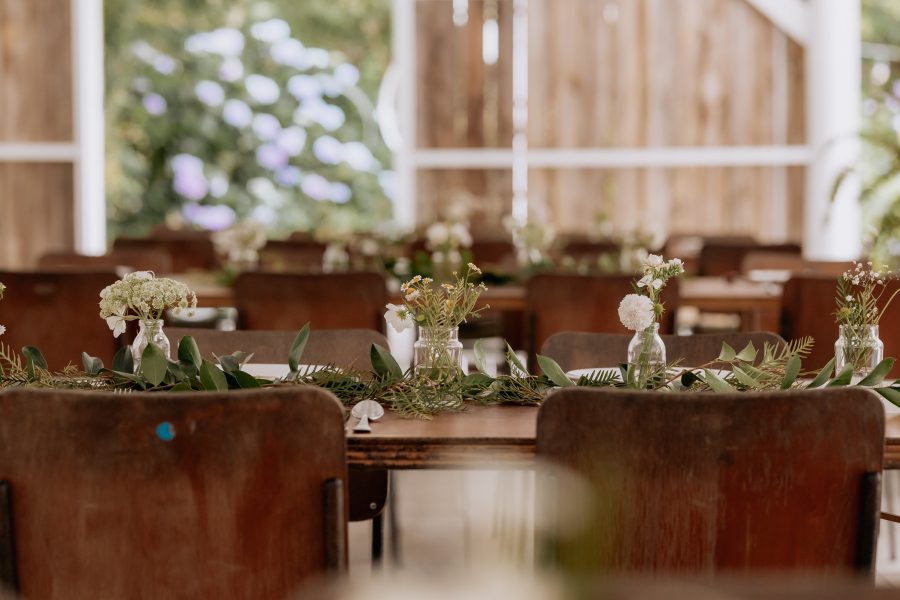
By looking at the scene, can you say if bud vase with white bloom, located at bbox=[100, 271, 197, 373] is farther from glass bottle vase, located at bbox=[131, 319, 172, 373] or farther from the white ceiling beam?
the white ceiling beam

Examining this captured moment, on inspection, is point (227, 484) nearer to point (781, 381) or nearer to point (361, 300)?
point (781, 381)

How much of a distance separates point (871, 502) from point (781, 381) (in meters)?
0.46

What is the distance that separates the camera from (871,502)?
1.41m

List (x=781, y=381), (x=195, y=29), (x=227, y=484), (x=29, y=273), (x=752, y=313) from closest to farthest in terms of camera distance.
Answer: (x=227, y=484) < (x=781, y=381) < (x=29, y=273) < (x=752, y=313) < (x=195, y=29)

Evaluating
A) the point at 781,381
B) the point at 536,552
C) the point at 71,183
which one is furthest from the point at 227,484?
the point at 71,183

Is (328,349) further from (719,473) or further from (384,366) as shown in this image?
(719,473)

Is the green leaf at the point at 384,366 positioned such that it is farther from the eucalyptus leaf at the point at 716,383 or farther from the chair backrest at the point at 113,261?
the chair backrest at the point at 113,261

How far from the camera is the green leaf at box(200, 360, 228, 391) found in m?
1.74

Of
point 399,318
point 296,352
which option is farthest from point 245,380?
point 399,318

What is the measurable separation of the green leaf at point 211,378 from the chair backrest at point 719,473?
1.83 ft

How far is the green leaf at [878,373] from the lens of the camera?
1863mm

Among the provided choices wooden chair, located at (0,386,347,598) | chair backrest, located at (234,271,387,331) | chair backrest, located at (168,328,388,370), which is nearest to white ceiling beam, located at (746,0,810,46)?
chair backrest, located at (234,271,387,331)

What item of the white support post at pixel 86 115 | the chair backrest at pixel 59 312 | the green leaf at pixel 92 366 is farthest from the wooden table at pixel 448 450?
→ the white support post at pixel 86 115

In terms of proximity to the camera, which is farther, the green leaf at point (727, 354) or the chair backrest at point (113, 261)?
the chair backrest at point (113, 261)
